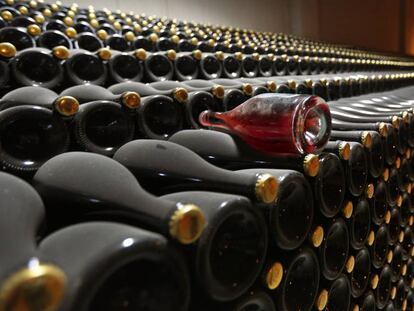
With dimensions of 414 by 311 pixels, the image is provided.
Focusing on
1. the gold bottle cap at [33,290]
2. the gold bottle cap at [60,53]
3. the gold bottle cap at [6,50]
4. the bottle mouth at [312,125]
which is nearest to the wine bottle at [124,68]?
the gold bottle cap at [60,53]

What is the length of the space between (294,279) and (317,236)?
0.07m

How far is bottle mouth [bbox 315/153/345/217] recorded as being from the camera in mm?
520

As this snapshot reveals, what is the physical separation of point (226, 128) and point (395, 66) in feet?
10.2

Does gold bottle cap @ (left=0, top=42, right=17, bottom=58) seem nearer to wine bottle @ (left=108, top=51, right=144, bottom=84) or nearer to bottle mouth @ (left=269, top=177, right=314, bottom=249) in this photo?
wine bottle @ (left=108, top=51, right=144, bottom=84)

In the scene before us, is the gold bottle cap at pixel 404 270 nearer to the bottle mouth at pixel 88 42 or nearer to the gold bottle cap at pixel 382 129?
the gold bottle cap at pixel 382 129

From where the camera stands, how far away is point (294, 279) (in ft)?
1.70

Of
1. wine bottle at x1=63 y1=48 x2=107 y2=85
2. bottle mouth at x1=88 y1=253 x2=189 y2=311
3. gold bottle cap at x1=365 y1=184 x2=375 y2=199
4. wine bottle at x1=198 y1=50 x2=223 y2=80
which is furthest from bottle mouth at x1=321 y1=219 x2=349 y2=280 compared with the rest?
wine bottle at x1=198 y1=50 x2=223 y2=80

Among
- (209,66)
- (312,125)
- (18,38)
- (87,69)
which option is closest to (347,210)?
(312,125)

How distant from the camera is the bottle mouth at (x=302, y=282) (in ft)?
1.64

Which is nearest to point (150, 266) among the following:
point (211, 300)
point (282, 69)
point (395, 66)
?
point (211, 300)

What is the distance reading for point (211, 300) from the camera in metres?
0.35

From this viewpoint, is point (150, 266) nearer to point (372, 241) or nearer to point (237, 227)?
point (237, 227)

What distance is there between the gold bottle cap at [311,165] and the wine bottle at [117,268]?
232 millimetres

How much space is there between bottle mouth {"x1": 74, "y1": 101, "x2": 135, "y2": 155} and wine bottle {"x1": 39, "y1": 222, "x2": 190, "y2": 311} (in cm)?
25
